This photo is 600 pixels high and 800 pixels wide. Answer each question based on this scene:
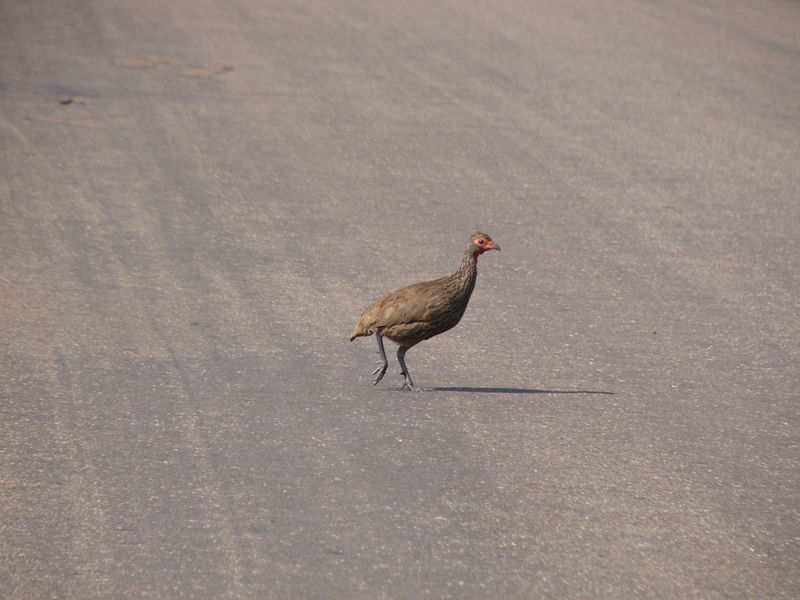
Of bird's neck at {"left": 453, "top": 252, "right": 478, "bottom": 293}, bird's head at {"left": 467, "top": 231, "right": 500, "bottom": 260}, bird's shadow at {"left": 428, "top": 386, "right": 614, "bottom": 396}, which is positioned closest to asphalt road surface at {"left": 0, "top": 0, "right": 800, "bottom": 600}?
bird's shadow at {"left": 428, "top": 386, "right": 614, "bottom": 396}

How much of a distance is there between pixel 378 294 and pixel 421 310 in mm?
1703

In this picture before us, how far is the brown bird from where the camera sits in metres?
6.14

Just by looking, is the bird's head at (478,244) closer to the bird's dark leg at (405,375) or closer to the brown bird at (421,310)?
the brown bird at (421,310)

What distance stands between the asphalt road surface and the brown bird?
0.33 m

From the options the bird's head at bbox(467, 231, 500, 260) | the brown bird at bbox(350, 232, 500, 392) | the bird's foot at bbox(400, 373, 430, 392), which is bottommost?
the bird's foot at bbox(400, 373, 430, 392)

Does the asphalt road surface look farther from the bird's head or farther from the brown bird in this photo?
the bird's head

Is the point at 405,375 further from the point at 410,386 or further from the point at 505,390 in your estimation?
the point at 505,390

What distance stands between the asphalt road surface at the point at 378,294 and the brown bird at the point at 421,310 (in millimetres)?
330

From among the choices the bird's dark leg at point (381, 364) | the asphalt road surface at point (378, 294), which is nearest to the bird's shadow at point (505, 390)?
the asphalt road surface at point (378, 294)

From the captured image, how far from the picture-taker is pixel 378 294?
307 inches

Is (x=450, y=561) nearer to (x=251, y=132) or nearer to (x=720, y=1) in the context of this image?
(x=251, y=132)

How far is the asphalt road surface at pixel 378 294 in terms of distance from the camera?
14.7 ft


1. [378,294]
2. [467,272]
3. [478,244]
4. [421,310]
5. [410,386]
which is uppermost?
[478,244]

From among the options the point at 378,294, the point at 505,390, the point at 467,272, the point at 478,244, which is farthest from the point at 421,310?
the point at 378,294
